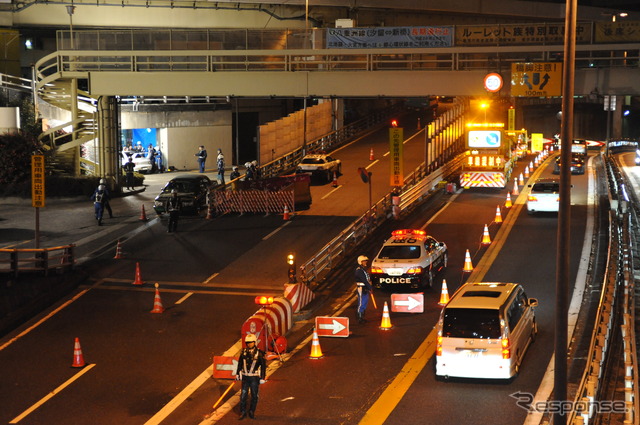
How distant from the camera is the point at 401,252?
24.3 meters

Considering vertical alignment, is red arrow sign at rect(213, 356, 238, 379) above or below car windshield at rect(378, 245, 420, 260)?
below

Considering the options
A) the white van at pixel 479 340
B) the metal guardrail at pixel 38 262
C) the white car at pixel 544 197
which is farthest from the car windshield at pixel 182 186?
the white van at pixel 479 340

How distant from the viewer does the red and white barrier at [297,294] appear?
22.2 metres

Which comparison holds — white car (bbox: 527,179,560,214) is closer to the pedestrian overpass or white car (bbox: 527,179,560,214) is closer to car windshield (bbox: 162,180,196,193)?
the pedestrian overpass

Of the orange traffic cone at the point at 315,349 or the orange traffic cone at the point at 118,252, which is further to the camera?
the orange traffic cone at the point at 118,252

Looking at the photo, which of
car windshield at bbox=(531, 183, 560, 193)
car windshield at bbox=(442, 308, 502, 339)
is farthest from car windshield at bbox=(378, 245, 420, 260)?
car windshield at bbox=(531, 183, 560, 193)

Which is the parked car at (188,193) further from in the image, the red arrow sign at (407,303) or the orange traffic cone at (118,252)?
the red arrow sign at (407,303)

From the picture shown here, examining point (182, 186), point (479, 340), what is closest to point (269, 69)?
point (182, 186)

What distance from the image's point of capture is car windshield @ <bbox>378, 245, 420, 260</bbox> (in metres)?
24.1

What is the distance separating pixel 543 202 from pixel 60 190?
22293 millimetres

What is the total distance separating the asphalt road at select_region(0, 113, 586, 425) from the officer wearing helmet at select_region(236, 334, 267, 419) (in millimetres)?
396

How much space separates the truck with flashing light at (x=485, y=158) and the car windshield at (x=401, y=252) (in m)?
18.8

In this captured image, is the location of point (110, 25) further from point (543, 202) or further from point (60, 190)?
point (543, 202)

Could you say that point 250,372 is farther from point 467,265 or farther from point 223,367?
point 467,265
